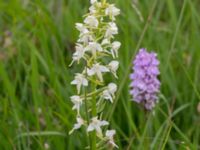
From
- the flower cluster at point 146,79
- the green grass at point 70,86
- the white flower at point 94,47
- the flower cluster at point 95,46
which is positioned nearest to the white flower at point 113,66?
the flower cluster at point 95,46

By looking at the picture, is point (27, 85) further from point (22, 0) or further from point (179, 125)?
point (22, 0)

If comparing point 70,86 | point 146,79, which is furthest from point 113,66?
point 70,86

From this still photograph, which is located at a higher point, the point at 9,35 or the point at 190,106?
the point at 9,35

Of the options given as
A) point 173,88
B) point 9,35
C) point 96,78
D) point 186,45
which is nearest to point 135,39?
point 186,45

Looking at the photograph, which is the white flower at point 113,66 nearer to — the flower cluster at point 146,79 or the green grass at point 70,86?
the green grass at point 70,86

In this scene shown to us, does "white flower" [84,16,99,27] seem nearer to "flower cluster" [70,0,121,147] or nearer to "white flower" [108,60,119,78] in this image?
"flower cluster" [70,0,121,147]

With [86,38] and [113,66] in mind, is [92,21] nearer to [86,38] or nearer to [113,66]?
[86,38]

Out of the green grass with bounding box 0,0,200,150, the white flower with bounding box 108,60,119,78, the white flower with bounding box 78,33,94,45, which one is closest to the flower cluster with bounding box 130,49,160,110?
the green grass with bounding box 0,0,200,150
